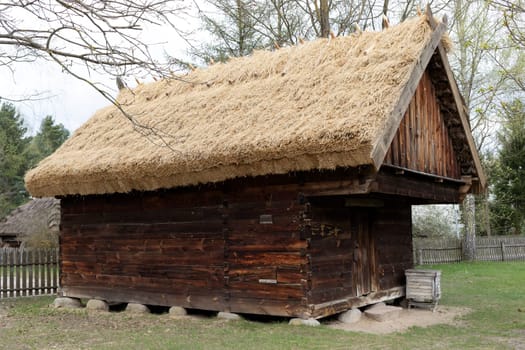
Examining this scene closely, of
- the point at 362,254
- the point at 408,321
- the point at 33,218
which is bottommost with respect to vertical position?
the point at 408,321

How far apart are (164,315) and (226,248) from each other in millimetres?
2060

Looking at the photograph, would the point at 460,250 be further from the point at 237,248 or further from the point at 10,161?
the point at 10,161

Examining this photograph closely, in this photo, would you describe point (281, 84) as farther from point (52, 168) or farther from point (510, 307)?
point (510, 307)

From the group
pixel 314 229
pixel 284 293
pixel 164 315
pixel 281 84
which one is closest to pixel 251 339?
pixel 284 293

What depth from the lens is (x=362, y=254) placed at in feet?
39.6

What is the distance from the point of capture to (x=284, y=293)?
10.4 m

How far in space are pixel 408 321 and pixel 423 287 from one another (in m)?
1.37

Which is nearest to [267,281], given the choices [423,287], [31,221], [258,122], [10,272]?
[258,122]

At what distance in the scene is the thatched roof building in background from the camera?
27.2 m

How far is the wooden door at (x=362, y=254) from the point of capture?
11.6 metres

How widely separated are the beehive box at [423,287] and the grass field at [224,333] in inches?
30.9

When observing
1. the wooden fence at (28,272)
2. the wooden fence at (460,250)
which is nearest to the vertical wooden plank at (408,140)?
the wooden fence at (28,272)

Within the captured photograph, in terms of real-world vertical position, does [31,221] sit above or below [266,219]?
above

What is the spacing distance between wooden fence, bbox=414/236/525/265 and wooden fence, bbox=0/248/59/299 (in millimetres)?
14723
